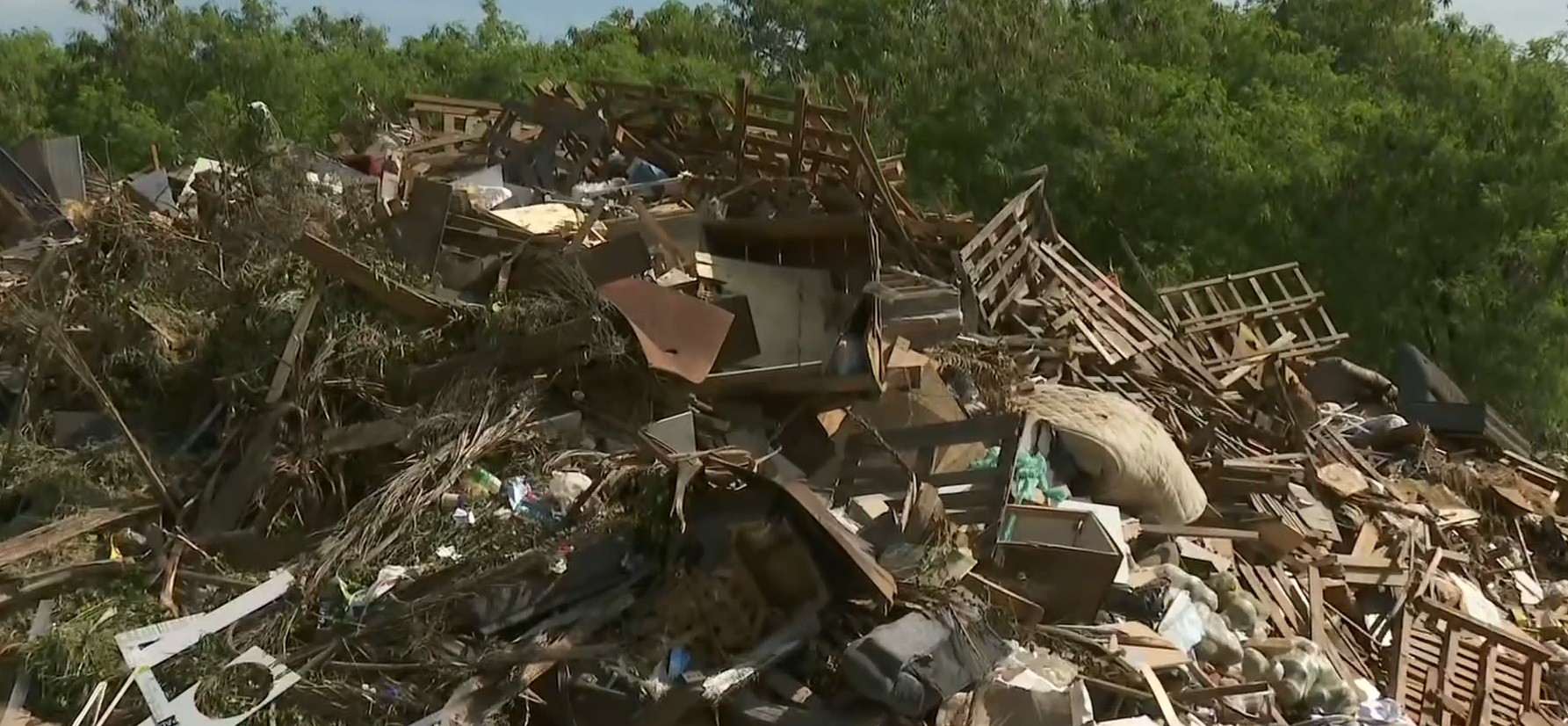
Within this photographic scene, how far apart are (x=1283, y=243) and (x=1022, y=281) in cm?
987

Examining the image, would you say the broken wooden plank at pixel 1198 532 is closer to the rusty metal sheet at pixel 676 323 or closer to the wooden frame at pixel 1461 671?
the wooden frame at pixel 1461 671

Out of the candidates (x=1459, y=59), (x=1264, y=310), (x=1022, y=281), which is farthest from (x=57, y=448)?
(x=1459, y=59)

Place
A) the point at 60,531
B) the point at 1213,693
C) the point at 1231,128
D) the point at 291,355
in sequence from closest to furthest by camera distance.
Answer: the point at 1213,693 → the point at 60,531 → the point at 291,355 → the point at 1231,128

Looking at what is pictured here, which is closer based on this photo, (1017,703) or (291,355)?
(1017,703)

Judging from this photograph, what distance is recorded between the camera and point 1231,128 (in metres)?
18.1

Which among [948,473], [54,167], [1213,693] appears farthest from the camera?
[54,167]

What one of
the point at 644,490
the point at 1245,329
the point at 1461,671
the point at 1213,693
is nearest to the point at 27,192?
the point at 644,490

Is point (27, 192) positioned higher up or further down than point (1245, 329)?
higher up

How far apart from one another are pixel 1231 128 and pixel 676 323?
1406cm

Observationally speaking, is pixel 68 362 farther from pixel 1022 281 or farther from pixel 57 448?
pixel 1022 281

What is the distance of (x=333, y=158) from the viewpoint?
9172 mm

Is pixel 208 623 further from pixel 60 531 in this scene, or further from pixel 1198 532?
pixel 1198 532

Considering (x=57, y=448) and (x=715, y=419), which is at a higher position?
(x=715, y=419)

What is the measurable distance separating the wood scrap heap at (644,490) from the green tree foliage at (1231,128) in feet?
25.5
